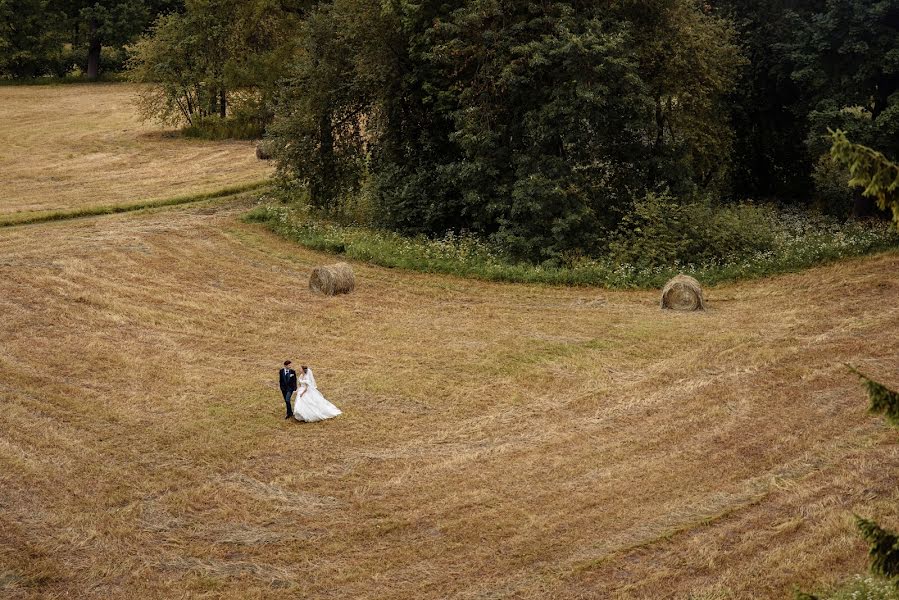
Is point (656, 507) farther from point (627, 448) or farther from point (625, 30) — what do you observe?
point (625, 30)

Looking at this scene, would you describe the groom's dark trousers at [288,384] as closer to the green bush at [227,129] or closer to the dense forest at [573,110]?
the dense forest at [573,110]

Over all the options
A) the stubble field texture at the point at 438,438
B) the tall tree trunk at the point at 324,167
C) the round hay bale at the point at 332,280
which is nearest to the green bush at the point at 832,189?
the stubble field texture at the point at 438,438

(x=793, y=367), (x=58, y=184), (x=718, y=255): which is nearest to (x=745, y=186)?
(x=718, y=255)

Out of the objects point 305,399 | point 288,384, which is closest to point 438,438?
point 305,399

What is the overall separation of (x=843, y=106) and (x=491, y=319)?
14.4m

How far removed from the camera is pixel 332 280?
26.4 metres

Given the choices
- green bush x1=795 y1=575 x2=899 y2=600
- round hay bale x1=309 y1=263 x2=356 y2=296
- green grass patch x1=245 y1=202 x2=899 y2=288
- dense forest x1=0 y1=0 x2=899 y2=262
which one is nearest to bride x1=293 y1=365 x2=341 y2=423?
round hay bale x1=309 y1=263 x2=356 y2=296

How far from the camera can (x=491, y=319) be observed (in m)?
24.4

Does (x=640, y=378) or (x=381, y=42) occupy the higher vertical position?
(x=381, y=42)

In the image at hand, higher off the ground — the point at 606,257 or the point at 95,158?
the point at 95,158

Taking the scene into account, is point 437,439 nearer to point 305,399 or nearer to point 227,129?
point 305,399

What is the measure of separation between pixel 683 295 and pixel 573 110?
659cm

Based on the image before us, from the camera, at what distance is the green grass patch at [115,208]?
111 feet

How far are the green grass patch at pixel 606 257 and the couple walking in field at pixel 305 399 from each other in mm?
10402
